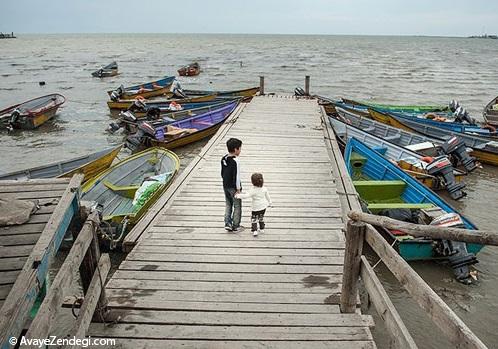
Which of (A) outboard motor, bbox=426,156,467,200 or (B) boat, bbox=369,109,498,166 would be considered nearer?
(A) outboard motor, bbox=426,156,467,200

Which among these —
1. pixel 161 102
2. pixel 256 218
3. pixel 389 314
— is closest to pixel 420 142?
pixel 256 218

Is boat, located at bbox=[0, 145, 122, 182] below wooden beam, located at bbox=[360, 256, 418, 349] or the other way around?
below

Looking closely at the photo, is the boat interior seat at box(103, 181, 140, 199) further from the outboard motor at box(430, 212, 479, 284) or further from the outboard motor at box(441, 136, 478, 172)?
the outboard motor at box(441, 136, 478, 172)

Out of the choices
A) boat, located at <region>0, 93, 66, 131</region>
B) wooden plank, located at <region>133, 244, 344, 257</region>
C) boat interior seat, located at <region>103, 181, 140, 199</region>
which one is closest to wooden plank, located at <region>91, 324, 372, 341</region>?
wooden plank, located at <region>133, 244, 344, 257</region>

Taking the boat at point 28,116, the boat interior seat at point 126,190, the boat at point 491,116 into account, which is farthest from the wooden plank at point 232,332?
the boat at point 28,116

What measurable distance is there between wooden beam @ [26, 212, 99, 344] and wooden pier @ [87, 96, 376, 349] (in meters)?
1.27

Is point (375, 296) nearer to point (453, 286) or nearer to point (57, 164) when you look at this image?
point (453, 286)

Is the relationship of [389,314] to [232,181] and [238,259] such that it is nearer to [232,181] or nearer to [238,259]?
[238,259]

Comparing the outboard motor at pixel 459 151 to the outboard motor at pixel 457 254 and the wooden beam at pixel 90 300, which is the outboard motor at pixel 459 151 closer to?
the outboard motor at pixel 457 254

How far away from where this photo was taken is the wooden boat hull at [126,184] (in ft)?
29.3

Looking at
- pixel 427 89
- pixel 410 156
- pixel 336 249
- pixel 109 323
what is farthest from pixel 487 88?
pixel 109 323

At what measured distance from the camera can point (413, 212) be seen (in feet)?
27.6

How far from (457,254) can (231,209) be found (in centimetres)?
496

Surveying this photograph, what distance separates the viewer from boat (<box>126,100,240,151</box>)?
638 inches
